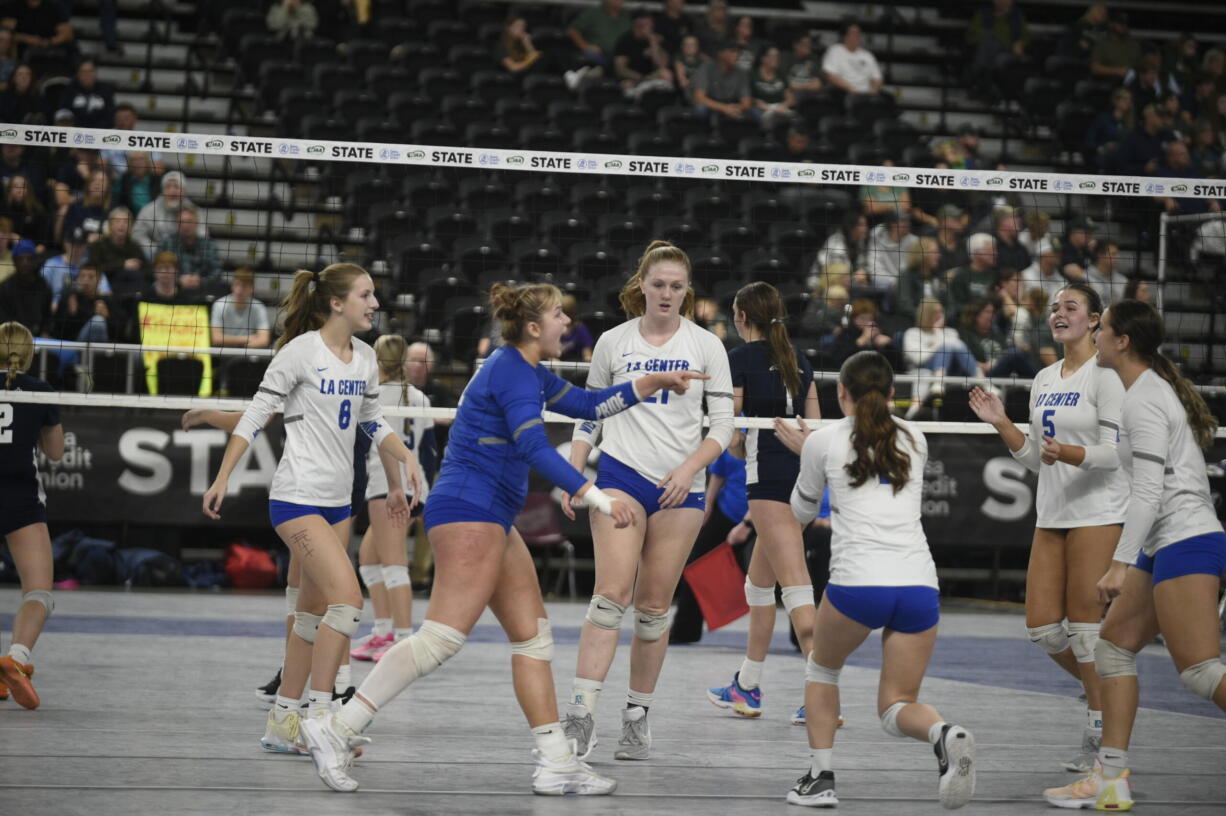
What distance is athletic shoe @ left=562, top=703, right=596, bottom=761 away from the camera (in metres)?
6.22

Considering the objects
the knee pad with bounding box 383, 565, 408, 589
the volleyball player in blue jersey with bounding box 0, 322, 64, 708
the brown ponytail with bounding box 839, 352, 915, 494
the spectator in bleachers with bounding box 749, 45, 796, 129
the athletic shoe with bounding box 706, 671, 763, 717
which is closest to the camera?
the brown ponytail with bounding box 839, 352, 915, 494

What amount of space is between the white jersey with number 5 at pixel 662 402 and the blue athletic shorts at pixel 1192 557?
1953 mm

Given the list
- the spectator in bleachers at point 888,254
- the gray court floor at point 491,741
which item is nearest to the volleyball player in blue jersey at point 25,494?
the gray court floor at point 491,741

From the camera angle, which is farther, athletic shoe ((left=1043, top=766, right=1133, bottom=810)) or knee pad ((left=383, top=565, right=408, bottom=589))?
knee pad ((left=383, top=565, right=408, bottom=589))

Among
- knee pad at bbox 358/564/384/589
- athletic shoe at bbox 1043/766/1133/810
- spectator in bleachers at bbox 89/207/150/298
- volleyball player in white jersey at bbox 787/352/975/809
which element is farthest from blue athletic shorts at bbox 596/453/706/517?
spectator in bleachers at bbox 89/207/150/298

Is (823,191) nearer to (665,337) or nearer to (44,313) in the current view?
(44,313)

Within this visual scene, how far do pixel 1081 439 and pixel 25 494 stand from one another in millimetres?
5289

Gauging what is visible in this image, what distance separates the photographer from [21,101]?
16.0m

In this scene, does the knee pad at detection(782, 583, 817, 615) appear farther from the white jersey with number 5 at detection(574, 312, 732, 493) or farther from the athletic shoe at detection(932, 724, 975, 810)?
the athletic shoe at detection(932, 724, 975, 810)

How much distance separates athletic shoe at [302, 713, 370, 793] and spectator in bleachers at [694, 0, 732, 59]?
48.9 ft

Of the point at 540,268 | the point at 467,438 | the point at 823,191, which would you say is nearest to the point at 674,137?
the point at 823,191

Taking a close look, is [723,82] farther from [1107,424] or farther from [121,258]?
[1107,424]

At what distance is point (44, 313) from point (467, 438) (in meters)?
8.96

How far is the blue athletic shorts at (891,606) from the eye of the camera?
5.32 m
